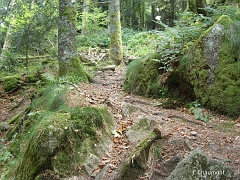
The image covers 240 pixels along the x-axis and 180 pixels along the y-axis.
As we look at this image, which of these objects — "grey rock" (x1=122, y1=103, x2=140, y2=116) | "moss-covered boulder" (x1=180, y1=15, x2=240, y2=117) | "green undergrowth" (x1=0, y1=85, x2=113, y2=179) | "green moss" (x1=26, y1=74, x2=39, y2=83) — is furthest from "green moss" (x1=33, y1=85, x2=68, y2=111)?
"green moss" (x1=26, y1=74, x2=39, y2=83)

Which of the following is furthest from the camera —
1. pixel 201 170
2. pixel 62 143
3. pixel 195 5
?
pixel 195 5

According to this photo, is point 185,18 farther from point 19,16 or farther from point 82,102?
point 19,16

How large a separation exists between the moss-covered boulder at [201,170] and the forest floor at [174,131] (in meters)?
0.43

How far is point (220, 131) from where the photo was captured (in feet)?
14.1

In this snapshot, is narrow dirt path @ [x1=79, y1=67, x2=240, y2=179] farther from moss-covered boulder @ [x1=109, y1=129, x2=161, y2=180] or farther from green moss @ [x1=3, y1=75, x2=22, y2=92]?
green moss @ [x1=3, y1=75, x2=22, y2=92]

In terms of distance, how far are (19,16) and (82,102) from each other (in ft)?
19.8

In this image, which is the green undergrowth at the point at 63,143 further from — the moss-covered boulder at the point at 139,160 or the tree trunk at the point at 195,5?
the tree trunk at the point at 195,5

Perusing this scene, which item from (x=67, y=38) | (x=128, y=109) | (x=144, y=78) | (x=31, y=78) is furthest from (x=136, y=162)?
(x=31, y=78)

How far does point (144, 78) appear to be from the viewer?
6340 mm

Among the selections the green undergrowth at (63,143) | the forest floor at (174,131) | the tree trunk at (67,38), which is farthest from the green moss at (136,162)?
the tree trunk at (67,38)

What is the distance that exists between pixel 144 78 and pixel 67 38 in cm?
257

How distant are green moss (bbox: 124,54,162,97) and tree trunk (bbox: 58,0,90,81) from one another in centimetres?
155

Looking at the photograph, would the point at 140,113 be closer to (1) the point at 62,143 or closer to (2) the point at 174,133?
(2) the point at 174,133

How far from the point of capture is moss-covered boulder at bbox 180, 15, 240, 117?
4.87m
